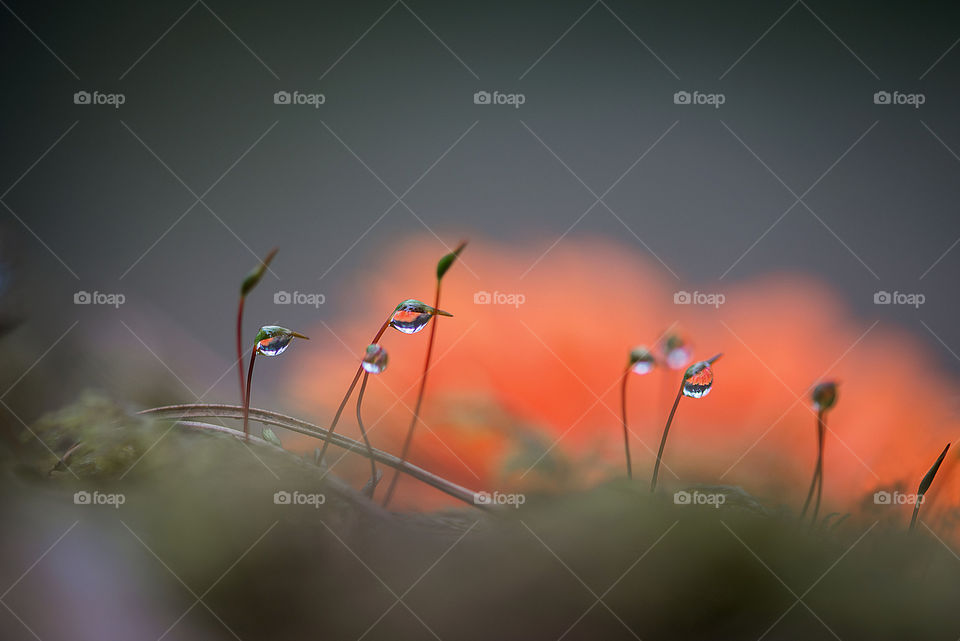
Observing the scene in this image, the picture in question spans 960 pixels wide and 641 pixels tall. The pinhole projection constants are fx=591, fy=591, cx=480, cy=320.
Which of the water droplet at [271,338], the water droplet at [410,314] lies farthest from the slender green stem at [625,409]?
the water droplet at [271,338]

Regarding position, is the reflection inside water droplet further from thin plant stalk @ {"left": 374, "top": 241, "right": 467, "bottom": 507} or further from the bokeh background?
the bokeh background

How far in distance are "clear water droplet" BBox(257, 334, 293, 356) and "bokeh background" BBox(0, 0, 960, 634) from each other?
0.18 meters

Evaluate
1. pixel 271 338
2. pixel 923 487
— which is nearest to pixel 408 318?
pixel 271 338

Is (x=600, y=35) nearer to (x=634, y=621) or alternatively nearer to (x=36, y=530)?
(x=634, y=621)

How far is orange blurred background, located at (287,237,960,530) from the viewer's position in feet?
2.60

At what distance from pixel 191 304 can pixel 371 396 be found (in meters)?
0.35

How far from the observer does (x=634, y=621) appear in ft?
2.31

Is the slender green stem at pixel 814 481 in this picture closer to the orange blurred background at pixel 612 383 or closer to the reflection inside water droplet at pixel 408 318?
the orange blurred background at pixel 612 383

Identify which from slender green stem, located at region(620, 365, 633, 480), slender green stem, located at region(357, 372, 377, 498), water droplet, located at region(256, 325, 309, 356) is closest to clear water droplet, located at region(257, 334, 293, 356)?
water droplet, located at region(256, 325, 309, 356)

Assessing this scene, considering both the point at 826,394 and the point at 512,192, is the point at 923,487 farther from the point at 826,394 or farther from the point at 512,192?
the point at 512,192

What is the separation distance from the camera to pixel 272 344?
711mm

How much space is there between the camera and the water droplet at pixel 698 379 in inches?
28.2

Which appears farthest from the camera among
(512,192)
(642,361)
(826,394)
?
(512,192)

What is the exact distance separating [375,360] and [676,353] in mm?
432
